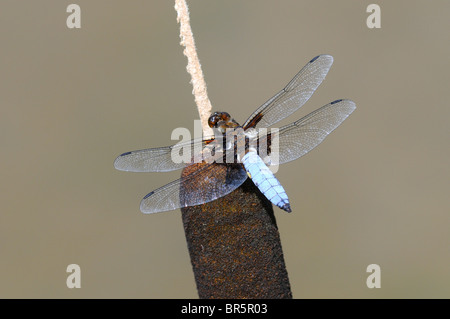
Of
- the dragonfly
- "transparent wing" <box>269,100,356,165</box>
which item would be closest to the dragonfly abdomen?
the dragonfly

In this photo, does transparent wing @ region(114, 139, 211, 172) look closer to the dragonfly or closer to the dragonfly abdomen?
the dragonfly

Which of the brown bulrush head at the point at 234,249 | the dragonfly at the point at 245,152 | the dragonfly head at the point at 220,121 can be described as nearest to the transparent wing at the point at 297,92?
the dragonfly at the point at 245,152

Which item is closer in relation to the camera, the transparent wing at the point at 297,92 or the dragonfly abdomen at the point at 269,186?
the dragonfly abdomen at the point at 269,186

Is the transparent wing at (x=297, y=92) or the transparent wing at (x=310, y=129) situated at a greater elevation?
the transparent wing at (x=297, y=92)

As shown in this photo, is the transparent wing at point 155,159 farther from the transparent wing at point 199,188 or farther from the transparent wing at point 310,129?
the transparent wing at point 310,129

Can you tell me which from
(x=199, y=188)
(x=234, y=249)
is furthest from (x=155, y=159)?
(x=234, y=249)

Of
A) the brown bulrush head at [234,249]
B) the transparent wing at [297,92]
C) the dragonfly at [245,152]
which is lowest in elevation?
the brown bulrush head at [234,249]

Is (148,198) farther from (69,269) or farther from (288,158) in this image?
(69,269)
